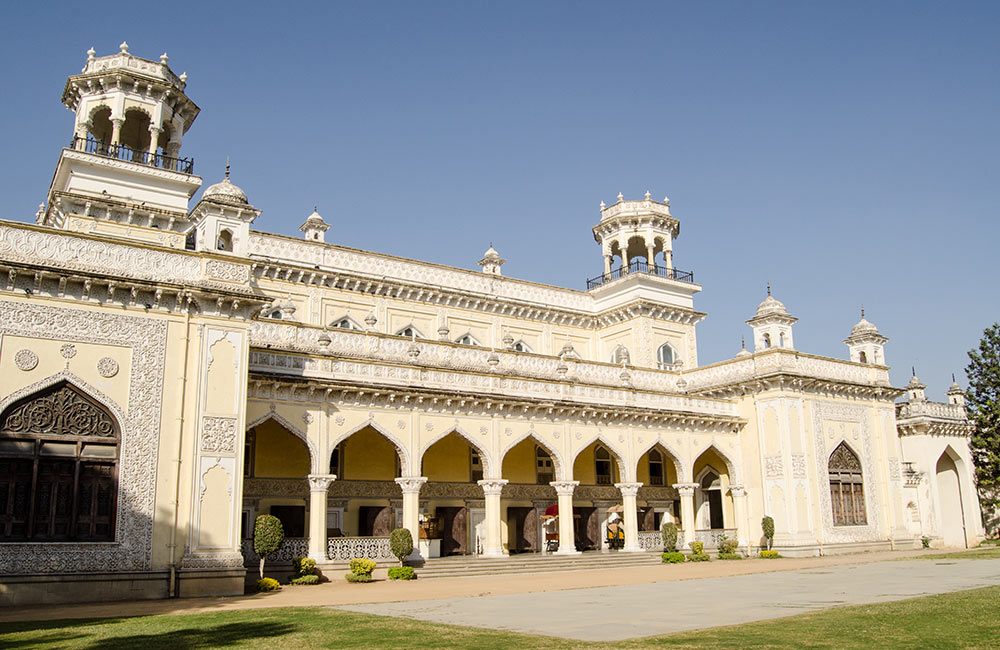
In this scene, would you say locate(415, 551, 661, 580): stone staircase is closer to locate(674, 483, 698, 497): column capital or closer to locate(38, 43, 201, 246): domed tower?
locate(674, 483, 698, 497): column capital

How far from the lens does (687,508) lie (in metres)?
34.2

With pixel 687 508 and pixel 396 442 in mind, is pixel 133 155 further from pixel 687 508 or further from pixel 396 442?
pixel 687 508

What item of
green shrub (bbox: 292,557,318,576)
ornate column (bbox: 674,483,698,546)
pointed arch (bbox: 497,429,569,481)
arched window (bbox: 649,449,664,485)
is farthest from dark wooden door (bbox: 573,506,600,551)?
green shrub (bbox: 292,557,318,576)

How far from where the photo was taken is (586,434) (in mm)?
31797

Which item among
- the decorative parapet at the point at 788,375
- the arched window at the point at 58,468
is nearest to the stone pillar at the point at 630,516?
the decorative parapet at the point at 788,375

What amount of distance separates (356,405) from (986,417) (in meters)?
32.2

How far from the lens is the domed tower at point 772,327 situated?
117ft

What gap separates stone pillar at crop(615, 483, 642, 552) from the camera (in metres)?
32.2

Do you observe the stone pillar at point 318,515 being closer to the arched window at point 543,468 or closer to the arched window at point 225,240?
the arched window at point 225,240

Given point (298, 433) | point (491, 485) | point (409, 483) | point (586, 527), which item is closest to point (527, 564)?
point (491, 485)

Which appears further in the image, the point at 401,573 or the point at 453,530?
the point at 453,530

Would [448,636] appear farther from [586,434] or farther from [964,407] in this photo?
[964,407]

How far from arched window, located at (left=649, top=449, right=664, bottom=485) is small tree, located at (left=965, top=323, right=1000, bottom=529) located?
54.7 ft

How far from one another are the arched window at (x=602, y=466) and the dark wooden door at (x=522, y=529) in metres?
3.71
